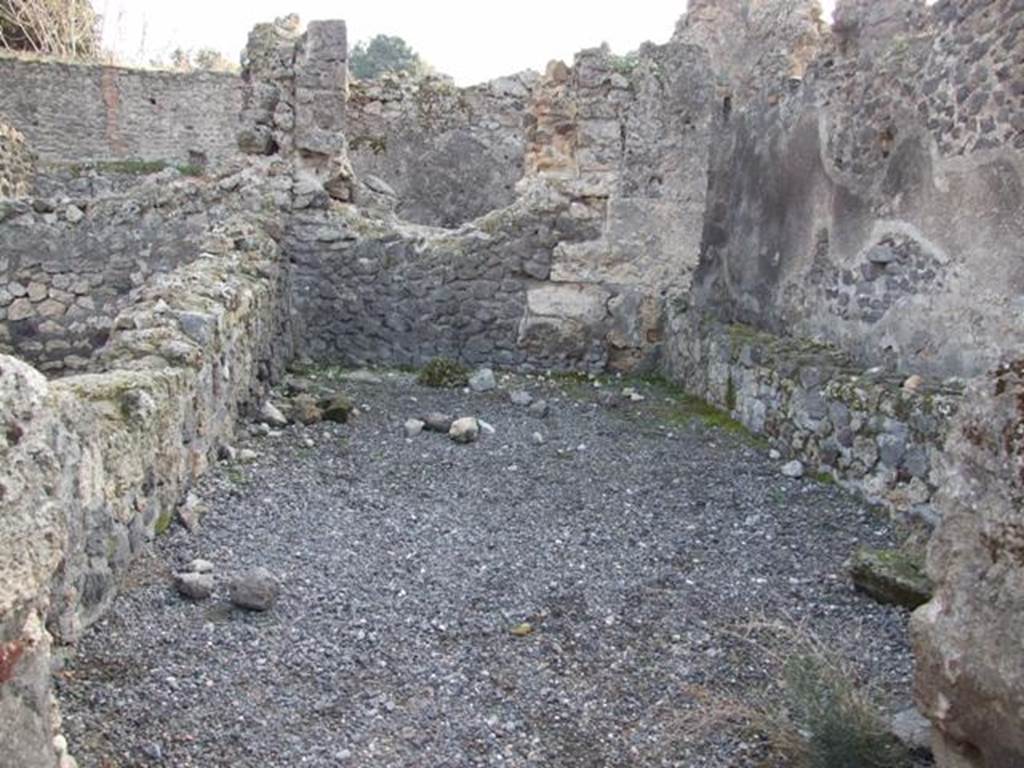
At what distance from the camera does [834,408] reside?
5020 mm

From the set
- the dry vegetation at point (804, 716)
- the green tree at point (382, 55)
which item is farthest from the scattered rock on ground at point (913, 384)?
the green tree at point (382, 55)

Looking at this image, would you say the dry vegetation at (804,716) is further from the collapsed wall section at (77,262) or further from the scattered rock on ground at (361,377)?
the collapsed wall section at (77,262)

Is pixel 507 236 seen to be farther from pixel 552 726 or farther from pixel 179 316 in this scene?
pixel 552 726

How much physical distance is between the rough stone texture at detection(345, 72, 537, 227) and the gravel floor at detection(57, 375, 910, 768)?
8.22 metres

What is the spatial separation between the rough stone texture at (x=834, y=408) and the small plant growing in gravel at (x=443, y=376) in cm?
185

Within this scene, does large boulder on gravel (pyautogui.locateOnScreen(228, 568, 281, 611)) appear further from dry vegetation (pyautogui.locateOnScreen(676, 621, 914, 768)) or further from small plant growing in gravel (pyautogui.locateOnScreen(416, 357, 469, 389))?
small plant growing in gravel (pyautogui.locateOnScreen(416, 357, 469, 389))

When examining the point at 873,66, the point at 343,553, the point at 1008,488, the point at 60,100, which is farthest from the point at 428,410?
the point at 60,100

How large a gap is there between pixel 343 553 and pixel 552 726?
5.00ft

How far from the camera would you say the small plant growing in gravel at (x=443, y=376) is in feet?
23.5

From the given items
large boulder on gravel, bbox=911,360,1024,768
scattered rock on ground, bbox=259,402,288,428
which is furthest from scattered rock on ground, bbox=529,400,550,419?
large boulder on gravel, bbox=911,360,1024,768

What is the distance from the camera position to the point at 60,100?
18.8 metres

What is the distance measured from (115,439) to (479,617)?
1.54m

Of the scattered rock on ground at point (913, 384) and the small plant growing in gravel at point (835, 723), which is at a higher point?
the scattered rock on ground at point (913, 384)

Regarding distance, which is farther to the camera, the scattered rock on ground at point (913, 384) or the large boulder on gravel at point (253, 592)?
the scattered rock on ground at point (913, 384)
